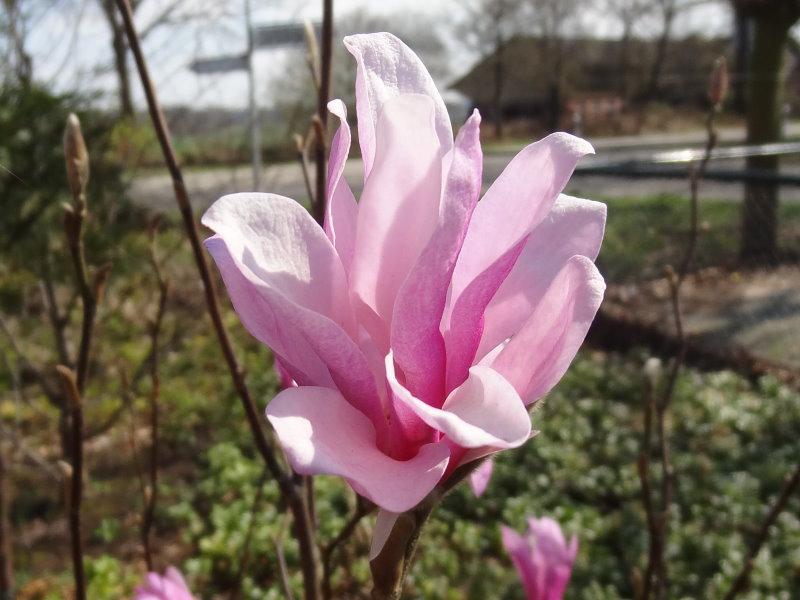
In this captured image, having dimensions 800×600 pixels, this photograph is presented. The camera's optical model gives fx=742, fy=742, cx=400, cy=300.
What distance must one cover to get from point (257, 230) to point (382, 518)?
0.16 meters

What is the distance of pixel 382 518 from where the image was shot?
382 millimetres

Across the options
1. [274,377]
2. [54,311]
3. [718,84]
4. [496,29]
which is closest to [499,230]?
[718,84]

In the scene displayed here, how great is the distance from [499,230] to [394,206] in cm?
6

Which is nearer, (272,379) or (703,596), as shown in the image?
(703,596)

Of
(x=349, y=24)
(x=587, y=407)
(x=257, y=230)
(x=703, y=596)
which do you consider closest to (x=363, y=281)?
(x=257, y=230)

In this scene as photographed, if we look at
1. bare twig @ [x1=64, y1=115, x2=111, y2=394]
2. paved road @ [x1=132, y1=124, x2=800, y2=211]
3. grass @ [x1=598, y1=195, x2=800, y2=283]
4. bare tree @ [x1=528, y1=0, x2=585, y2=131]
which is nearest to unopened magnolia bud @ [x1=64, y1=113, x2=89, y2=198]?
bare twig @ [x1=64, y1=115, x2=111, y2=394]

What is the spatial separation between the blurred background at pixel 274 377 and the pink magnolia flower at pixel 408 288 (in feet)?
1.40

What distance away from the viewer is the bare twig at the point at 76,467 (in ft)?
1.88

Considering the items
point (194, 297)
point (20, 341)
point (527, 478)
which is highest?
point (20, 341)

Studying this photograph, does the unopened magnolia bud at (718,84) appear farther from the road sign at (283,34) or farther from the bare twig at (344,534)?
the road sign at (283,34)

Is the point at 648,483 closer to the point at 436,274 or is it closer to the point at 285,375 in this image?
the point at 285,375

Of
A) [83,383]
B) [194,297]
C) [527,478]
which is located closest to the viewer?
[83,383]

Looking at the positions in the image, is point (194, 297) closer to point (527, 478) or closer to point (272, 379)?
point (272, 379)

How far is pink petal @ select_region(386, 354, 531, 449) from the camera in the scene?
0.34 meters
